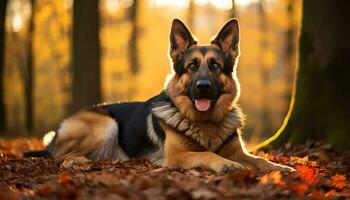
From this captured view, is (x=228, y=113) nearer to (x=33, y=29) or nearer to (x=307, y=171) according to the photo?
(x=307, y=171)

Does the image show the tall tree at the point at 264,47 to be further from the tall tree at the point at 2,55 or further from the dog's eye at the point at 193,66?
the dog's eye at the point at 193,66

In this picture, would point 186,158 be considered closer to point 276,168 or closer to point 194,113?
point 194,113

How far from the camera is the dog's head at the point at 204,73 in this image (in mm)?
6848

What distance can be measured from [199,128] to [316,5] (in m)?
3.43

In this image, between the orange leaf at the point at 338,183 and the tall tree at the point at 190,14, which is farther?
the tall tree at the point at 190,14

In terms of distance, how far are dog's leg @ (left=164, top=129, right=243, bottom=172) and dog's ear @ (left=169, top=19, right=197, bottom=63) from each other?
3.70 feet

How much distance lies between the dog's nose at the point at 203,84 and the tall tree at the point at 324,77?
280cm

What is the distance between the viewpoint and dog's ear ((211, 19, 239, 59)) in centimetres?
725

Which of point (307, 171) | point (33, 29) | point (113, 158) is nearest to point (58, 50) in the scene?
point (33, 29)

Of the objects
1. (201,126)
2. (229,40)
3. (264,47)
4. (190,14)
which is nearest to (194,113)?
(201,126)

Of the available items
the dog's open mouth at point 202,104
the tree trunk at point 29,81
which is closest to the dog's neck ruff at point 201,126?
the dog's open mouth at point 202,104

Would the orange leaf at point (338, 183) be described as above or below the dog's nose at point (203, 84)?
below

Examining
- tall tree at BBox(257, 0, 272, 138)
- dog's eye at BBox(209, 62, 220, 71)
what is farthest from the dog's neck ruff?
Result: tall tree at BBox(257, 0, 272, 138)

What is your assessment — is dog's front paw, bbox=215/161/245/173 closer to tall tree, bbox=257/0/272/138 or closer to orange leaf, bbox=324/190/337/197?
orange leaf, bbox=324/190/337/197
